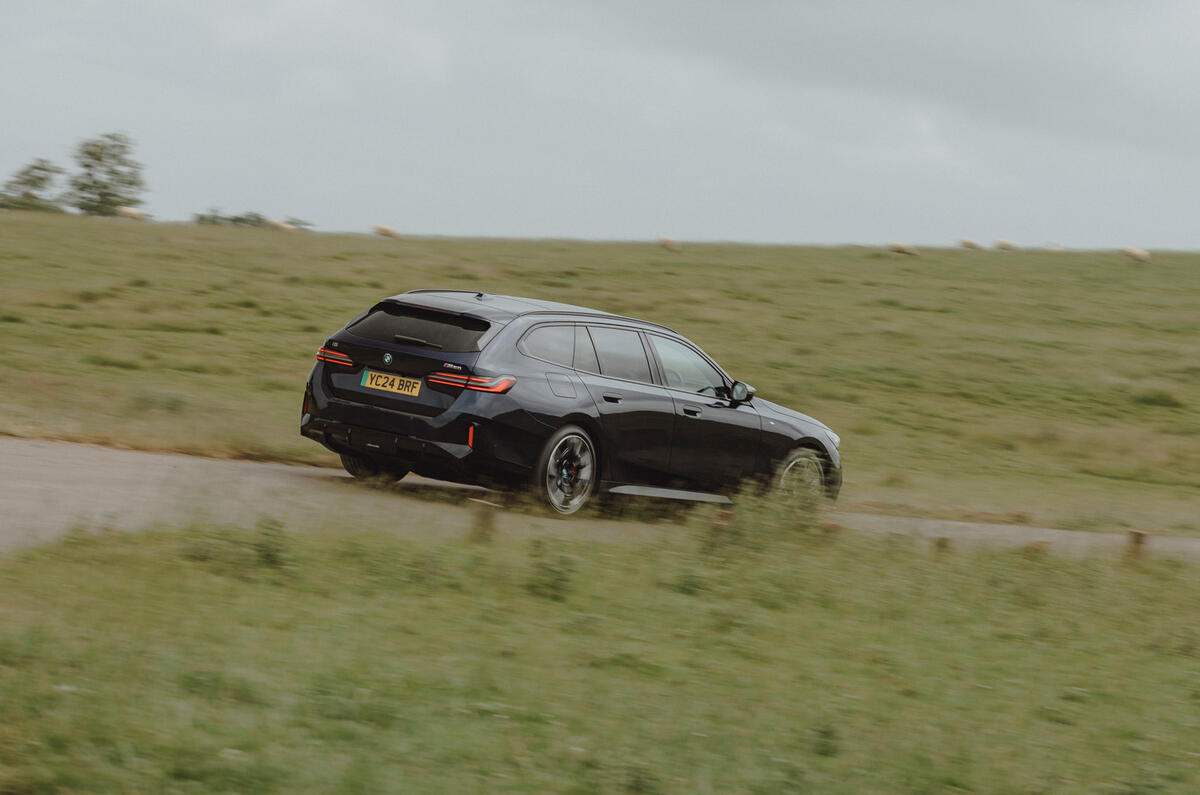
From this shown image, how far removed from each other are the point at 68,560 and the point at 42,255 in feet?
76.2

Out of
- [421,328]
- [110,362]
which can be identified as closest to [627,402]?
[421,328]

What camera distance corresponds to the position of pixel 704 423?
1169cm

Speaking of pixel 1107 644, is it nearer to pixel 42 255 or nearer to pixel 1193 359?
pixel 1193 359

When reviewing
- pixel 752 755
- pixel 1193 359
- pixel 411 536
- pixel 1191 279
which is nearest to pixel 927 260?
pixel 1191 279

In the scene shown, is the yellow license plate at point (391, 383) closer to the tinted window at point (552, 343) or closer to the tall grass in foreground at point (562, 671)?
the tinted window at point (552, 343)

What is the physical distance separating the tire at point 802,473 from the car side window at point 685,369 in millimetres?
953

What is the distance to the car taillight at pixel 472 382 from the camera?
10086mm

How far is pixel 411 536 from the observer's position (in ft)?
28.3

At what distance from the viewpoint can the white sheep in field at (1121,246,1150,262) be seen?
4347 centimetres

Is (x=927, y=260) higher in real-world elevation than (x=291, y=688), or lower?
higher

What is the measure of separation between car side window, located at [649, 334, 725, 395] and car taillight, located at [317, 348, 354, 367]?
2.65 meters

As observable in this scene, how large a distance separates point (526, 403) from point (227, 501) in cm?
224

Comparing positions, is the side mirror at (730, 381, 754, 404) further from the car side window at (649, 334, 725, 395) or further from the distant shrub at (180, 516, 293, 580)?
the distant shrub at (180, 516, 293, 580)

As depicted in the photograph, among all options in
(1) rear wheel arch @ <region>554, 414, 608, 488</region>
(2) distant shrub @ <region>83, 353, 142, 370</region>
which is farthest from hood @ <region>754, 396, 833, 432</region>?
(2) distant shrub @ <region>83, 353, 142, 370</region>
